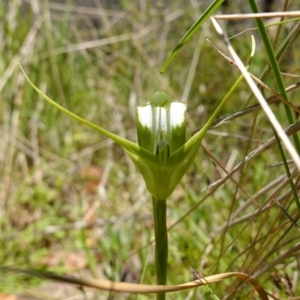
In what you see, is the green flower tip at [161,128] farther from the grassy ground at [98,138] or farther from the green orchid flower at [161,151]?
the grassy ground at [98,138]

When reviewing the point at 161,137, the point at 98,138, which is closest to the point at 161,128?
the point at 161,137

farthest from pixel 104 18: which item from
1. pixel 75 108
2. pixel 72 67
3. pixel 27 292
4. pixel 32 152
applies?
pixel 27 292

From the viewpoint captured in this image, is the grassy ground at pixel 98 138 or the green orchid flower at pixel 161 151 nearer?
the green orchid flower at pixel 161 151

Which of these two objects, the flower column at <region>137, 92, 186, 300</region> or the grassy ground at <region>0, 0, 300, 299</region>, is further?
the grassy ground at <region>0, 0, 300, 299</region>

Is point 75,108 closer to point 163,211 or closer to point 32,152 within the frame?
point 32,152

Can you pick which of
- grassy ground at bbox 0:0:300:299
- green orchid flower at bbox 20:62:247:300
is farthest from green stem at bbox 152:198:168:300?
grassy ground at bbox 0:0:300:299

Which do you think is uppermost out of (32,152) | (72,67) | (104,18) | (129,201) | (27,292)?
(104,18)

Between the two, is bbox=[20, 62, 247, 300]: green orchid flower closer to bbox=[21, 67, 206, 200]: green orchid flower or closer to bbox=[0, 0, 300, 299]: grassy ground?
bbox=[21, 67, 206, 200]: green orchid flower

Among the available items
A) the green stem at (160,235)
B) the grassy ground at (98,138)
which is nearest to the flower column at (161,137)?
the green stem at (160,235)
